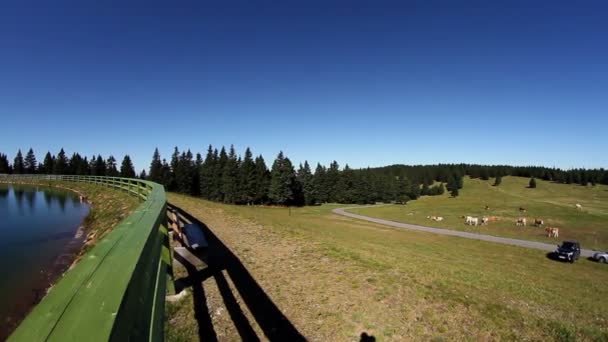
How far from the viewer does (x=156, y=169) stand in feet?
265

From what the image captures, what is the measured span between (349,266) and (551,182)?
17127cm

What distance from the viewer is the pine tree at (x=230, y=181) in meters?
70.2

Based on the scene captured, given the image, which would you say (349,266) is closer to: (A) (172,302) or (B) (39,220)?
(A) (172,302)

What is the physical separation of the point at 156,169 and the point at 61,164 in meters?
34.3

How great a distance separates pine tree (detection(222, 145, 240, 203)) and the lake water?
4912cm

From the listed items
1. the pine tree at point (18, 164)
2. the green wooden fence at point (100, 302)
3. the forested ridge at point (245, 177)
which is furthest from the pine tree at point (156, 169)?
the green wooden fence at point (100, 302)

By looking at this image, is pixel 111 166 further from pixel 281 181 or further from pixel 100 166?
pixel 281 181

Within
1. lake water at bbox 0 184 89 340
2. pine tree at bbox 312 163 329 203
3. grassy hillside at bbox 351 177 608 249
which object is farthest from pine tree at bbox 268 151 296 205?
lake water at bbox 0 184 89 340

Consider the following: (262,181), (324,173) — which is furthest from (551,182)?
(262,181)

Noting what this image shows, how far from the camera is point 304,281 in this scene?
7.18 metres

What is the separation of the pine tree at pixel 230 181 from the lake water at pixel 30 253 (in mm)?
49118

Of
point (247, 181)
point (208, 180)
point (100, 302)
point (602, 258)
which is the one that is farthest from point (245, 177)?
point (100, 302)

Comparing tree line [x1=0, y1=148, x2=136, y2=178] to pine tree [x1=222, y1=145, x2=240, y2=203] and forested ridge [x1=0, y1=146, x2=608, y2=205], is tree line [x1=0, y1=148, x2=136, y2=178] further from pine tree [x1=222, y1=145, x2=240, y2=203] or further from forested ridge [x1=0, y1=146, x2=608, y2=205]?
pine tree [x1=222, y1=145, x2=240, y2=203]

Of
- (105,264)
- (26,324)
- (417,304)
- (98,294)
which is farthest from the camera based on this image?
A: (417,304)
